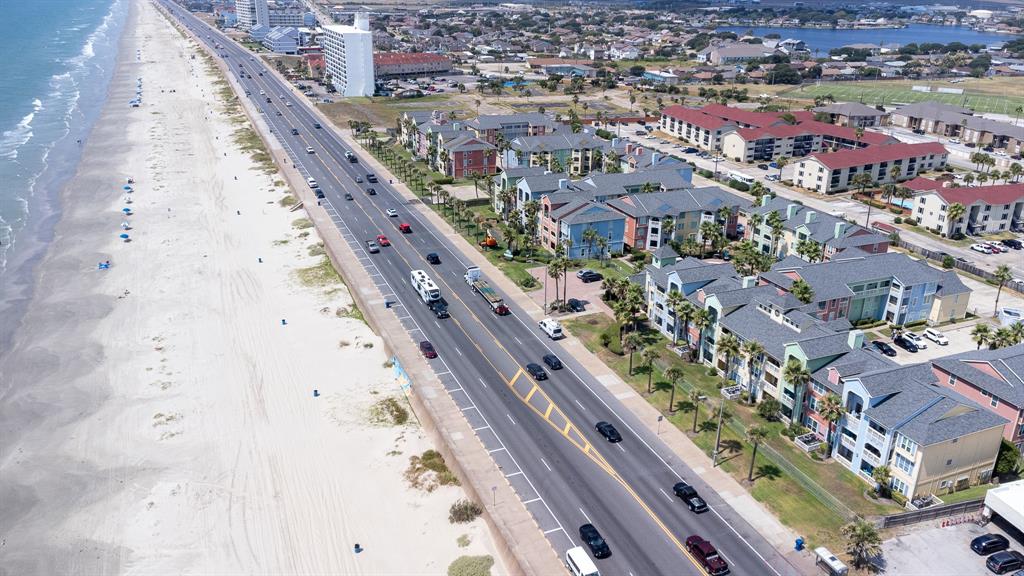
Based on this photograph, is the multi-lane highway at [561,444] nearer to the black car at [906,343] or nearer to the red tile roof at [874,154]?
the black car at [906,343]

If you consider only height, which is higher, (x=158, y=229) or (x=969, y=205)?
(x=969, y=205)

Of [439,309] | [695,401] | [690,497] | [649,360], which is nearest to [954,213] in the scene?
[649,360]

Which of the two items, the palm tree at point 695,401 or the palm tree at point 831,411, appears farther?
the palm tree at point 695,401

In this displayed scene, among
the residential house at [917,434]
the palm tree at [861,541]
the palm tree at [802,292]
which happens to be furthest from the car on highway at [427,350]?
the palm tree at [861,541]

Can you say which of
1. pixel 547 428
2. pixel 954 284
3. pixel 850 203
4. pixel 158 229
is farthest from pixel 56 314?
pixel 850 203

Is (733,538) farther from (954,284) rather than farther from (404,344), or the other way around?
(954,284)
